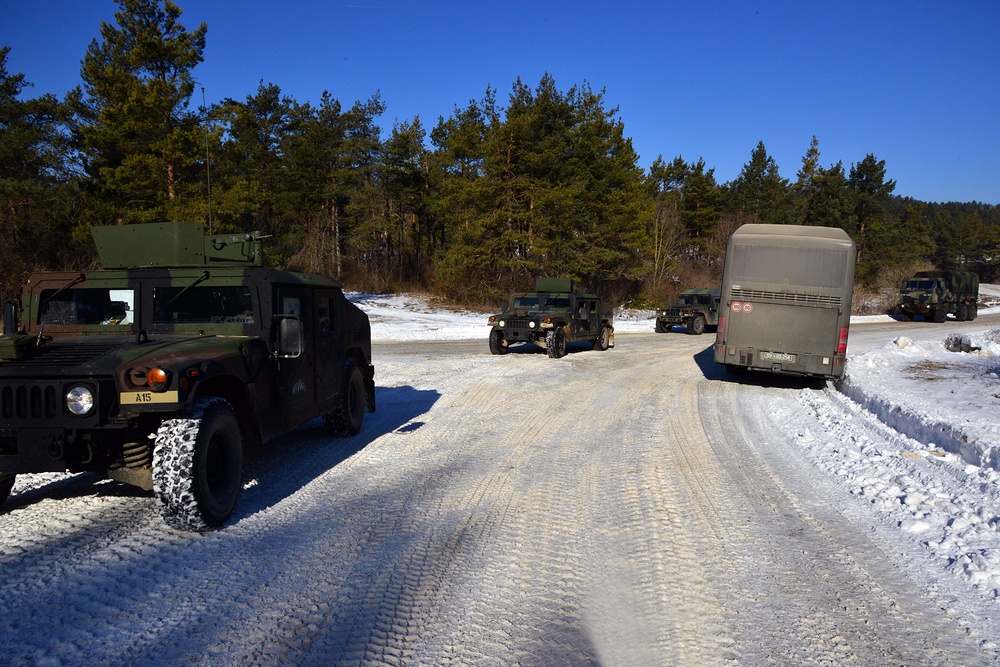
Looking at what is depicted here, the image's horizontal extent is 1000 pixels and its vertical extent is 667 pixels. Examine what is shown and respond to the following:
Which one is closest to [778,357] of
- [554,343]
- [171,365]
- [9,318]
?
[554,343]

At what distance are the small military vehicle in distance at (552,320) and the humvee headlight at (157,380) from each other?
13.1m

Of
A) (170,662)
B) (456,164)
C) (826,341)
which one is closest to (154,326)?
(170,662)

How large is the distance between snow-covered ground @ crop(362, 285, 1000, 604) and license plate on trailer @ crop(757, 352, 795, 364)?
0.74m

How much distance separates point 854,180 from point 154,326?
67.5 meters

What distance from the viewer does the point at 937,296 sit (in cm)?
3594

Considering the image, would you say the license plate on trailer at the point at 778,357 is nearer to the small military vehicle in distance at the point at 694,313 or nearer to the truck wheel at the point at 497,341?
the truck wheel at the point at 497,341

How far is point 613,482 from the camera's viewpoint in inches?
244

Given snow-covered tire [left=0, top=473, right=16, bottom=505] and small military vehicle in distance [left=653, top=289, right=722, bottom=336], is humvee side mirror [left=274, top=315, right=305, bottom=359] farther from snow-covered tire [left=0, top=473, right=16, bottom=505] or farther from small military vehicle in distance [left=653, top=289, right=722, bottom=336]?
small military vehicle in distance [left=653, top=289, right=722, bottom=336]

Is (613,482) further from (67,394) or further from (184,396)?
(67,394)

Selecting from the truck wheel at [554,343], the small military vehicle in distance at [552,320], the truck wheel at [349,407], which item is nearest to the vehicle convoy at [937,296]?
the small military vehicle in distance at [552,320]

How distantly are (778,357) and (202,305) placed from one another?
10.8 m

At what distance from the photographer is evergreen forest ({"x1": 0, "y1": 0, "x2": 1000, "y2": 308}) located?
23625mm

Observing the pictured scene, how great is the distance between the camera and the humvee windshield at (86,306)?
567 cm

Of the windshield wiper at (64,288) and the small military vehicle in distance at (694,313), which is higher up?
the windshield wiper at (64,288)
